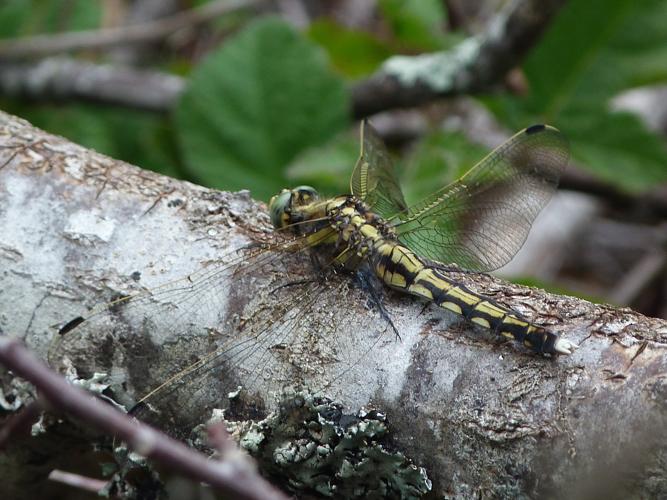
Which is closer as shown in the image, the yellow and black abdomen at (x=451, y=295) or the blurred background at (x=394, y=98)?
the yellow and black abdomen at (x=451, y=295)

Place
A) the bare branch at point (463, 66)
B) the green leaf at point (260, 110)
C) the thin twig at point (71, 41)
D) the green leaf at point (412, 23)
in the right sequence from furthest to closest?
the thin twig at point (71, 41) < the green leaf at point (412, 23) < the green leaf at point (260, 110) < the bare branch at point (463, 66)

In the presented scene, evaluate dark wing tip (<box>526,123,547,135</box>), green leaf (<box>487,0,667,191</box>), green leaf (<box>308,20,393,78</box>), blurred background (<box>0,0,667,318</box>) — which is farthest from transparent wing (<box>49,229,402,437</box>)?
green leaf (<box>308,20,393,78</box>)

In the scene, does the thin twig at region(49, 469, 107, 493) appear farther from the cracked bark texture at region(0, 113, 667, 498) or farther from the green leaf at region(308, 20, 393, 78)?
the green leaf at region(308, 20, 393, 78)

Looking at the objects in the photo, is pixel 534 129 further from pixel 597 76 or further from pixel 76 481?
pixel 76 481

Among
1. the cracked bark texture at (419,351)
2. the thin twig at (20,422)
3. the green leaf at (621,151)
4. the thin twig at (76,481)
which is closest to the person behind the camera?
the cracked bark texture at (419,351)

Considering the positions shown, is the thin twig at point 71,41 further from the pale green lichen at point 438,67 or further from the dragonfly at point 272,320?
the dragonfly at point 272,320

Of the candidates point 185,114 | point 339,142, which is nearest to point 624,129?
point 339,142

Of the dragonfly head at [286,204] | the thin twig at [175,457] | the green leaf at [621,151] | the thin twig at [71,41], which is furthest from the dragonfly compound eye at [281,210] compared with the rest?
the thin twig at [71,41]
